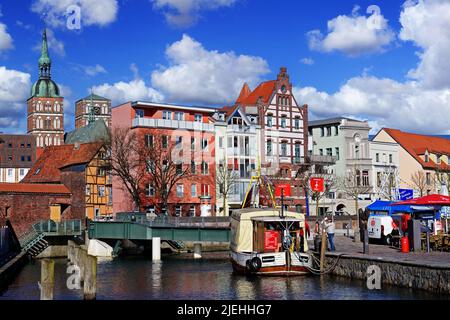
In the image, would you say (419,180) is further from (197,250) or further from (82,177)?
(197,250)

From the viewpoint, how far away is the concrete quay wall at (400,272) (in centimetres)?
2823

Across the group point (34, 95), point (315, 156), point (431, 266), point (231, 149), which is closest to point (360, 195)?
point (315, 156)

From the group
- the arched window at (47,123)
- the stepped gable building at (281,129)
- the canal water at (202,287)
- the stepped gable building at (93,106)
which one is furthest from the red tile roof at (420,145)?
the arched window at (47,123)

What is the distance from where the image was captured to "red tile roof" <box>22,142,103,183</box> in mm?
80375

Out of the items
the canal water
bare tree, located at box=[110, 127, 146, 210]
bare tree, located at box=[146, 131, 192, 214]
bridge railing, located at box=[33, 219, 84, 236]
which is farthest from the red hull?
bare tree, located at box=[146, 131, 192, 214]

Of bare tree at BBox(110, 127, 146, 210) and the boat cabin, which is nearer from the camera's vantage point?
the boat cabin

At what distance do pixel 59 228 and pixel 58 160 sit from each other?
22.1m

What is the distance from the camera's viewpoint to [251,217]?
40.0m

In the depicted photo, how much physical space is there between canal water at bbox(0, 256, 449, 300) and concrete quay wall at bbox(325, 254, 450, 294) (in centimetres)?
41

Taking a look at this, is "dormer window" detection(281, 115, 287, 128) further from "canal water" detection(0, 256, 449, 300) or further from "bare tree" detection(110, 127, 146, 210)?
"canal water" detection(0, 256, 449, 300)

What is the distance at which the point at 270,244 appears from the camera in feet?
129

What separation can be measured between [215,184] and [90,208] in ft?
49.0

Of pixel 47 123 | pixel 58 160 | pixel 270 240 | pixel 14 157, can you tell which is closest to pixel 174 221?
pixel 270 240
